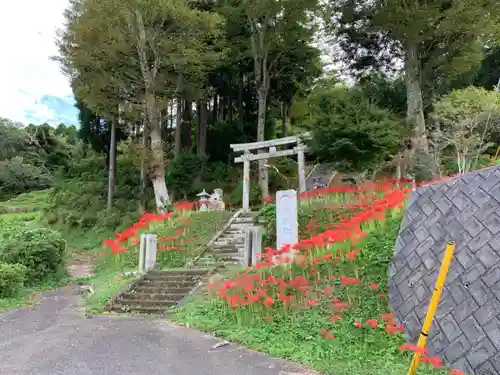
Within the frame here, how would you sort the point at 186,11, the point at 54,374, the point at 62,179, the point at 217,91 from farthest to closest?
the point at 62,179, the point at 217,91, the point at 186,11, the point at 54,374

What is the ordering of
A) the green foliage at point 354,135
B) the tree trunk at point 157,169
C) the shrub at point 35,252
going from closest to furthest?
1. the shrub at point 35,252
2. the green foliage at point 354,135
3. the tree trunk at point 157,169

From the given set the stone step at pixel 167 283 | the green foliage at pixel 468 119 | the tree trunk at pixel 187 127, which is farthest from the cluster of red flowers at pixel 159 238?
the tree trunk at pixel 187 127

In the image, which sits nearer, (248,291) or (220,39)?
(248,291)

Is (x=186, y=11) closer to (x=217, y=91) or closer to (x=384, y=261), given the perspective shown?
(x=217, y=91)

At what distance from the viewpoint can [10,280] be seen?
8789mm

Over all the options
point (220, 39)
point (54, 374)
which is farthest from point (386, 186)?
point (220, 39)

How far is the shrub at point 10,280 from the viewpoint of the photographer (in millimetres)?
8688

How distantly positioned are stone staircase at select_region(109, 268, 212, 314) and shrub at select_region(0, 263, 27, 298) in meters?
2.27

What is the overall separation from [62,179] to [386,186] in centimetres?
2325

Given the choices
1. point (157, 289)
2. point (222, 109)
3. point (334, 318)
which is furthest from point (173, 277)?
point (222, 109)

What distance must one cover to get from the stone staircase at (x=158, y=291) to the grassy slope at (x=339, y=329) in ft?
3.50

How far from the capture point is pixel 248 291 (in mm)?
6312

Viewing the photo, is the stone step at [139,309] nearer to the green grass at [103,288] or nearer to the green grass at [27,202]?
the green grass at [103,288]

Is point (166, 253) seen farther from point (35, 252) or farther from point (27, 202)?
point (27, 202)
